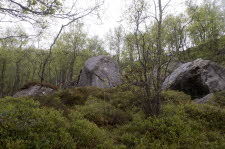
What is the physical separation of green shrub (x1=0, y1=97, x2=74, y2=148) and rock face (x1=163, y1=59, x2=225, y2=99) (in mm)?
7064

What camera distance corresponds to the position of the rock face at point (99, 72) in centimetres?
1559

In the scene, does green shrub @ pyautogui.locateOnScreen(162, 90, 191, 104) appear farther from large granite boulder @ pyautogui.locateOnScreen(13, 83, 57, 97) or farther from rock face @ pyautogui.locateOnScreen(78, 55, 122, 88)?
large granite boulder @ pyautogui.locateOnScreen(13, 83, 57, 97)

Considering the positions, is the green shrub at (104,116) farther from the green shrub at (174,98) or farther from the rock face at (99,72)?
the rock face at (99,72)

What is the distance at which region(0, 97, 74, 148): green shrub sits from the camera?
3768mm

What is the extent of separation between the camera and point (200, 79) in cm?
1009

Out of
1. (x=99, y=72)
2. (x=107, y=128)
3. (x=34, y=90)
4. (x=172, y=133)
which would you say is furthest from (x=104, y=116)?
(x=99, y=72)

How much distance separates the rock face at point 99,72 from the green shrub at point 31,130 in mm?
10314

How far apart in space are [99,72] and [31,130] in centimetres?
1191

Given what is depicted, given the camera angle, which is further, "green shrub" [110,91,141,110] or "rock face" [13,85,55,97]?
"rock face" [13,85,55,97]

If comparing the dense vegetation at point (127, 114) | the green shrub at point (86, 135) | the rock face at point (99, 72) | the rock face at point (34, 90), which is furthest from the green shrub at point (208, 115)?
the rock face at point (34, 90)

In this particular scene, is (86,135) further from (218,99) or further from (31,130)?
(218,99)

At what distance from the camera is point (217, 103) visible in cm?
811

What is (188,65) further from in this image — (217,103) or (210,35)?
(210,35)

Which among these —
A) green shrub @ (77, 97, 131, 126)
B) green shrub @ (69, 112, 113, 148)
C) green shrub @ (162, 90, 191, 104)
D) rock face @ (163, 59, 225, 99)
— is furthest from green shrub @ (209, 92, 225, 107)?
green shrub @ (69, 112, 113, 148)
